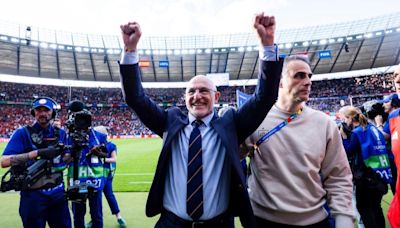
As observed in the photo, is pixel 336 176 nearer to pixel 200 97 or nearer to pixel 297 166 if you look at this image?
pixel 297 166

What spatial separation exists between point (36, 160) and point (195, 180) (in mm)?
2344

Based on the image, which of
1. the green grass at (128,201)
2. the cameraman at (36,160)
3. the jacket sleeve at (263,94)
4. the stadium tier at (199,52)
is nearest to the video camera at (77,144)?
the cameraman at (36,160)

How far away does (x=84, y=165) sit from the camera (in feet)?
13.3


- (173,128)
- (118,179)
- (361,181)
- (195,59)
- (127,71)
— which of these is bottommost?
(118,179)

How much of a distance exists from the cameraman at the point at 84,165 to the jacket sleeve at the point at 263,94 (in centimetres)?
192

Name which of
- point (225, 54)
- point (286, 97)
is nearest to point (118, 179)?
point (286, 97)

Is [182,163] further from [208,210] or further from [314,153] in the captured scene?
[314,153]

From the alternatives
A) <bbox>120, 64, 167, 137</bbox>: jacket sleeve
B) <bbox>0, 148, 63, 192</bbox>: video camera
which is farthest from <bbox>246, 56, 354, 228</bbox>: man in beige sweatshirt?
<bbox>0, 148, 63, 192</bbox>: video camera

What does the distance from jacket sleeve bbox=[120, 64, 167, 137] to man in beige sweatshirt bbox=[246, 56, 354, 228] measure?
2.62 ft

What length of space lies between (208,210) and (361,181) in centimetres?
266

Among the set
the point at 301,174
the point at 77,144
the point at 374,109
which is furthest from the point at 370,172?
the point at 77,144

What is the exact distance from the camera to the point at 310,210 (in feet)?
5.95

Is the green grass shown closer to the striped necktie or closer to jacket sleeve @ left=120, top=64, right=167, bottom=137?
the striped necktie

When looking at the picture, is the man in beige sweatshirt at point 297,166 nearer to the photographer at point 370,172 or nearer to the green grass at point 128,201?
the photographer at point 370,172
